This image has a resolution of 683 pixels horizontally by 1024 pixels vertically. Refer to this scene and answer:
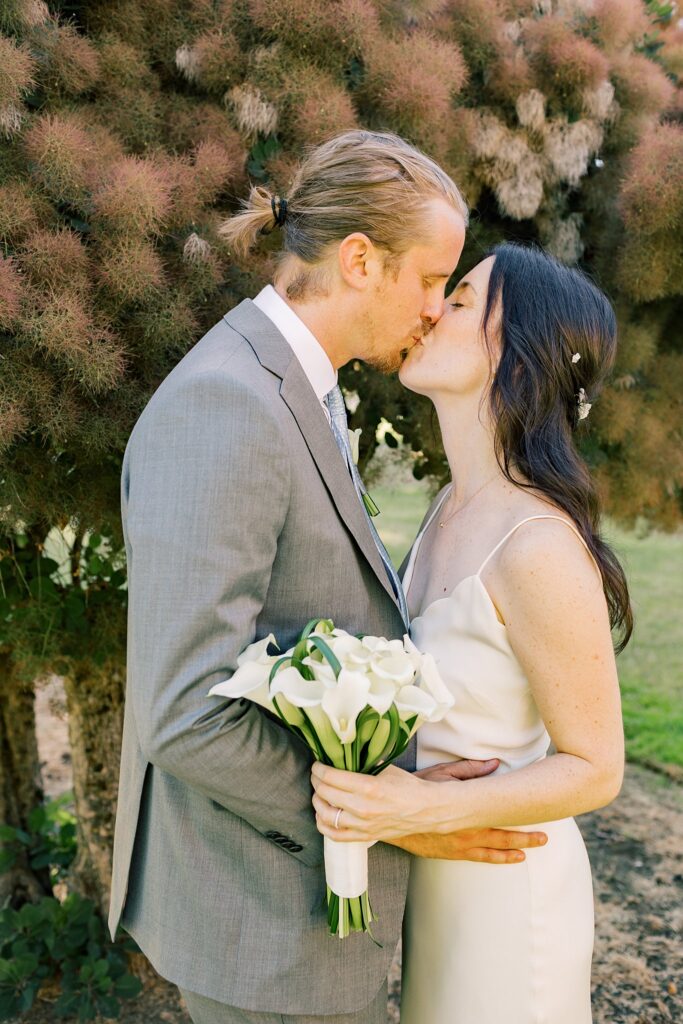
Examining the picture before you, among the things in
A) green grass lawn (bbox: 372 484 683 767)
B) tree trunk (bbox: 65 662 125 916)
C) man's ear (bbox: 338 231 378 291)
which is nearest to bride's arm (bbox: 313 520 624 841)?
man's ear (bbox: 338 231 378 291)

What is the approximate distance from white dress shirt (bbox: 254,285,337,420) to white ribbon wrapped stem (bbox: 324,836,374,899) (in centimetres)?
85

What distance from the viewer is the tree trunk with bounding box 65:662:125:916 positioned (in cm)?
347

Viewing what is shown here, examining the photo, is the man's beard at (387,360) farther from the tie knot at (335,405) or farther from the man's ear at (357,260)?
the man's ear at (357,260)

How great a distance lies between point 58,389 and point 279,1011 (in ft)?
4.60

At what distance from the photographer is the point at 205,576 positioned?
151 centimetres

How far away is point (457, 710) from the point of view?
2031mm

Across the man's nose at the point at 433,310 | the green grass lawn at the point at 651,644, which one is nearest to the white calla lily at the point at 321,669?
the man's nose at the point at 433,310

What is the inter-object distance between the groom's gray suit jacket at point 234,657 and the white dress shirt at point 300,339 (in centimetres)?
9

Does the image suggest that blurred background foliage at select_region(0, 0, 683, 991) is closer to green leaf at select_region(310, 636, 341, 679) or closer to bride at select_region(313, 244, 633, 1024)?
bride at select_region(313, 244, 633, 1024)

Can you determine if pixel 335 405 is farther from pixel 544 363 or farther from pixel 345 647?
pixel 345 647

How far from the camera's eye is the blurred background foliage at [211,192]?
2.11 meters

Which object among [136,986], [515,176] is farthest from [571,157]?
[136,986]

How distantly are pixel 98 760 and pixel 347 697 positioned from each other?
2408 mm

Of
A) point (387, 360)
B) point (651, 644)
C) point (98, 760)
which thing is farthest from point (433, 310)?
point (651, 644)
